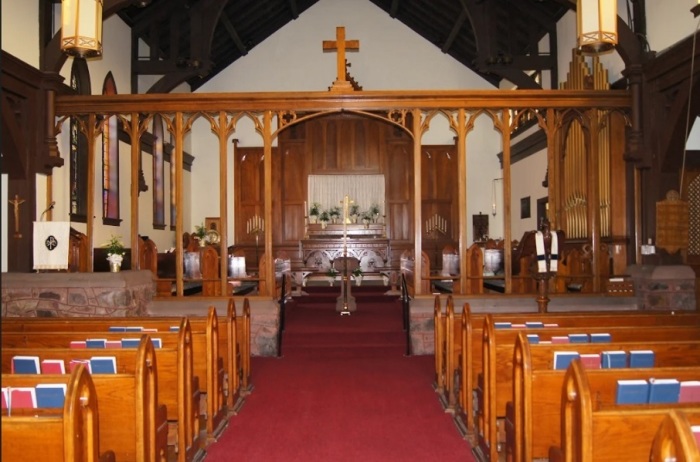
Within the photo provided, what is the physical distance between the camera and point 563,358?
3242 mm

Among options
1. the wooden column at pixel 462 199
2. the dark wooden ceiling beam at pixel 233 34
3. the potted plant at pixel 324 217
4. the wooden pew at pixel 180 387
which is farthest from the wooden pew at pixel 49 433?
the potted plant at pixel 324 217

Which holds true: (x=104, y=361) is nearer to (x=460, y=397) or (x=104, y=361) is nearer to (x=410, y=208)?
(x=460, y=397)

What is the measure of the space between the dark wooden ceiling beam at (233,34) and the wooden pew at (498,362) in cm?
1111

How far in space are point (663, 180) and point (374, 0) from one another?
33.0 feet

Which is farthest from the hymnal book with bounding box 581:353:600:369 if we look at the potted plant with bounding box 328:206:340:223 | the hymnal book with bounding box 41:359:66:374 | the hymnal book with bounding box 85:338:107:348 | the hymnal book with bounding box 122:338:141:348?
the potted plant with bounding box 328:206:340:223

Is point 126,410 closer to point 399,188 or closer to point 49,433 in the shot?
point 49,433

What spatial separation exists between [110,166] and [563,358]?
9.53 metres

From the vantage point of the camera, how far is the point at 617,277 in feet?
24.5

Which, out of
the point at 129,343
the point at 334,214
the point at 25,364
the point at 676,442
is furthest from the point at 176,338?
the point at 334,214

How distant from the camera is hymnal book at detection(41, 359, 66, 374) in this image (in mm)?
3191

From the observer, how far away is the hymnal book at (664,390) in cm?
255

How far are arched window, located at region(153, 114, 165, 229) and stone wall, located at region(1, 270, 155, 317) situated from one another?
259 inches

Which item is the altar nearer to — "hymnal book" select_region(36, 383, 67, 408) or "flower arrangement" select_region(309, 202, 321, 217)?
"flower arrangement" select_region(309, 202, 321, 217)

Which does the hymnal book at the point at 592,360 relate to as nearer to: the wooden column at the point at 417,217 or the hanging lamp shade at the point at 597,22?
the hanging lamp shade at the point at 597,22
